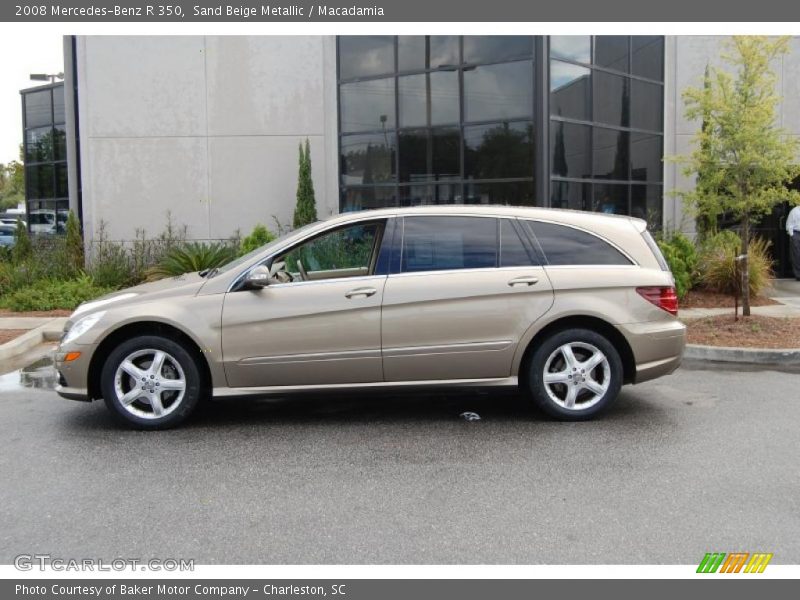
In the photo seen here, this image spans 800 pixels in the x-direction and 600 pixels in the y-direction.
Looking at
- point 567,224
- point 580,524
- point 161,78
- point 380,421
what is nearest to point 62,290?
point 161,78

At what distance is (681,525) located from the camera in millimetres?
4094

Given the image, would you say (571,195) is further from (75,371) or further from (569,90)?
(75,371)

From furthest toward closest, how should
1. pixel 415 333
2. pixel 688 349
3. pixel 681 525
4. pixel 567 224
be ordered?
pixel 688 349 → pixel 567 224 → pixel 415 333 → pixel 681 525

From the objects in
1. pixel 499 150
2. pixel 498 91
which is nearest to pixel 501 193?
pixel 499 150

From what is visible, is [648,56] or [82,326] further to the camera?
[648,56]

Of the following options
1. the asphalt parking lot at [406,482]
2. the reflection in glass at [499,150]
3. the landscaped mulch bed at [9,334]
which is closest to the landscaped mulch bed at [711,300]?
the reflection in glass at [499,150]

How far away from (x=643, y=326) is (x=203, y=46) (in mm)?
11793

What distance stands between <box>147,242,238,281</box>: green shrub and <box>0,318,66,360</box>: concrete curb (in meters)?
2.41

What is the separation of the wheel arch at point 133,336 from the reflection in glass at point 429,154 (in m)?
9.03

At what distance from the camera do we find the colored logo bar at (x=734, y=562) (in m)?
3.62

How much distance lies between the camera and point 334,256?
A: 7.36 metres

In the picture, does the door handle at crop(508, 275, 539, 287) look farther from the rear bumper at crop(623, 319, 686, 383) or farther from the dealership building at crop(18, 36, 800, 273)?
the dealership building at crop(18, 36, 800, 273)

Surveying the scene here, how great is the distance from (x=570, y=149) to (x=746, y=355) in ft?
20.2

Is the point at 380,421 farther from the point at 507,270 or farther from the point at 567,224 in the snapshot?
the point at 567,224
